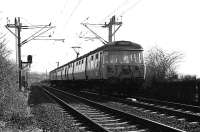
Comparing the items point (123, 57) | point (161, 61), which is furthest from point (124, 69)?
point (161, 61)

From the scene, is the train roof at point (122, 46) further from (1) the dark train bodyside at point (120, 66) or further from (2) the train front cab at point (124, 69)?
(2) the train front cab at point (124, 69)

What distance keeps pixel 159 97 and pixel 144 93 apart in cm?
323

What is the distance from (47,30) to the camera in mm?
26094

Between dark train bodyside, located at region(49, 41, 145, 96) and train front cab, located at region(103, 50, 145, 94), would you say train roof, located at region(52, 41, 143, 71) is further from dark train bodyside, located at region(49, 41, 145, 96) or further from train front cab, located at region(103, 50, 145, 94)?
train front cab, located at region(103, 50, 145, 94)

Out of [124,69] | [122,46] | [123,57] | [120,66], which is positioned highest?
[122,46]

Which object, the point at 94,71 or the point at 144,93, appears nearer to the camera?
the point at 94,71

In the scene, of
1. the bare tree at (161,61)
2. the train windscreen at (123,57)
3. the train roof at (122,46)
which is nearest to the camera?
the train windscreen at (123,57)

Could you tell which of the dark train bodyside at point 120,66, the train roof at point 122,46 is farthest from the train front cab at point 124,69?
the train roof at point 122,46

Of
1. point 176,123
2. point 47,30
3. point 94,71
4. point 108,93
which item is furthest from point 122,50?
point 176,123

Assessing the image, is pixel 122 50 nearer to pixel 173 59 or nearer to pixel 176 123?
pixel 176 123

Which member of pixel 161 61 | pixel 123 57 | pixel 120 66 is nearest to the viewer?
pixel 120 66

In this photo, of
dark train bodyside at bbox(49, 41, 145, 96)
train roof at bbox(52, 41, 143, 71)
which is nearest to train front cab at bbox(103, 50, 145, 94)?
dark train bodyside at bbox(49, 41, 145, 96)

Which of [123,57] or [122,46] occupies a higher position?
[122,46]

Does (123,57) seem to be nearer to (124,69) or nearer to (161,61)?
(124,69)
